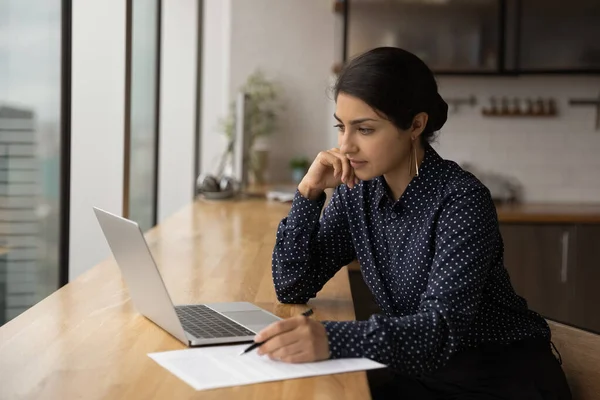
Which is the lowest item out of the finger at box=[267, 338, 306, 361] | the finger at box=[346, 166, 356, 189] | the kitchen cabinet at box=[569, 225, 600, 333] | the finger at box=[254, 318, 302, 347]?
the kitchen cabinet at box=[569, 225, 600, 333]

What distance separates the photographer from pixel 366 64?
1791mm

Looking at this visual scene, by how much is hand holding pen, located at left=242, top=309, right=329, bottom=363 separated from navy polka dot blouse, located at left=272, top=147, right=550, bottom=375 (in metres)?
0.03

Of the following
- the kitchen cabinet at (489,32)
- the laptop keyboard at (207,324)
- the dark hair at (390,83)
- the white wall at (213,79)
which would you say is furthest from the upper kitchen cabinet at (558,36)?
the laptop keyboard at (207,324)

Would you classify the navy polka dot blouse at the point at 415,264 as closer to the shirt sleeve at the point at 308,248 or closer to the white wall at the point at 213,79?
the shirt sleeve at the point at 308,248

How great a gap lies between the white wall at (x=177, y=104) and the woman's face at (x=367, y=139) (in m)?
3.22

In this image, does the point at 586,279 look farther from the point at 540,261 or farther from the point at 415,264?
the point at 415,264

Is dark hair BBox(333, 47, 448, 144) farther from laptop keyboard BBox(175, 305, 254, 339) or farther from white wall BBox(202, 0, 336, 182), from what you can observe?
white wall BBox(202, 0, 336, 182)

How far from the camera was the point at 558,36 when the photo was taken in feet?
15.1

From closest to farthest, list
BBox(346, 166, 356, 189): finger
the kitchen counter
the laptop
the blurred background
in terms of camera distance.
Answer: the laptop < BBox(346, 166, 356, 189): finger < the blurred background < the kitchen counter

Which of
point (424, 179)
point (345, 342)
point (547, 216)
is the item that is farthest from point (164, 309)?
point (547, 216)

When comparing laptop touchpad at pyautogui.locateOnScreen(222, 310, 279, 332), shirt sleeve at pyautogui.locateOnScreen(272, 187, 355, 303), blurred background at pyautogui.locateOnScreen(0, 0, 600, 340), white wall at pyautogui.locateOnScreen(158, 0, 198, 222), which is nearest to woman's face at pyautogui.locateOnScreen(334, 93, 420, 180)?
shirt sleeve at pyautogui.locateOnScreen(272, 187, 355, 303)

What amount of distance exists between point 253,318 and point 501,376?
507mm

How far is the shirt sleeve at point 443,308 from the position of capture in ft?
4.89

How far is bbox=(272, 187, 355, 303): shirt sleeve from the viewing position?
2.02 meters
